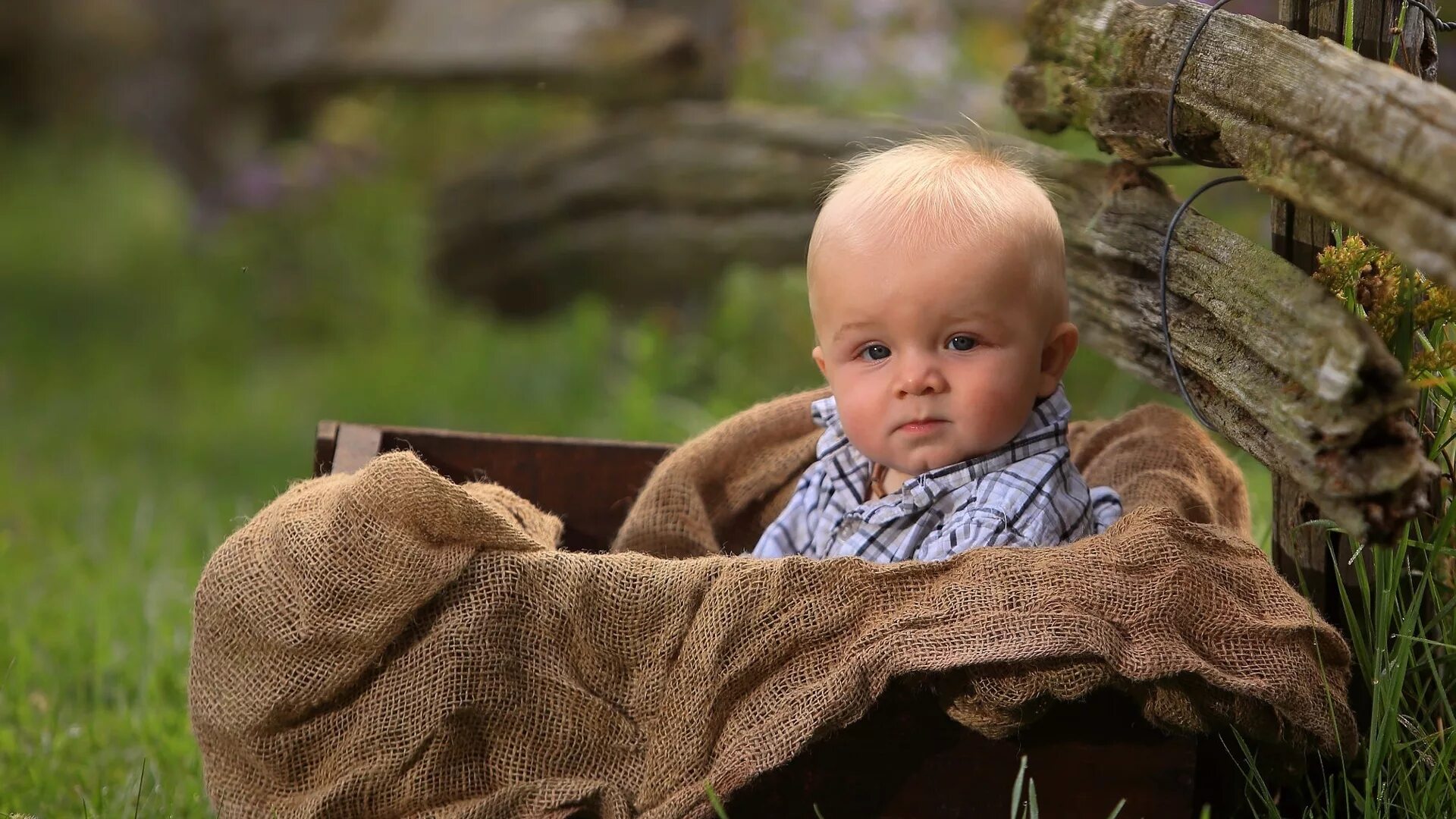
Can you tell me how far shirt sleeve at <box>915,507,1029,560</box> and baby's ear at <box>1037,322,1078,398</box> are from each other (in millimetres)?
250

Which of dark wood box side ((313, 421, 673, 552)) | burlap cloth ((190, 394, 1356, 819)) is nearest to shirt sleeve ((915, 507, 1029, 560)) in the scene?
burlap cloth ((190, 394, 1356, 819))

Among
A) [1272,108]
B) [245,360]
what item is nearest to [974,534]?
[1272,108]

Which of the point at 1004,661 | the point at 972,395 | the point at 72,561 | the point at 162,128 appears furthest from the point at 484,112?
the point at 1004,661

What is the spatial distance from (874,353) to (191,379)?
5.11 m

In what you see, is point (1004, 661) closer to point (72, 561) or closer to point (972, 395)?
point (972, 395)

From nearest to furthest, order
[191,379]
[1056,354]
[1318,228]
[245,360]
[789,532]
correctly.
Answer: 1. [1318,228]
2. [1056,354]
3. [789,532]
4. [191,379]
5. [245,360]

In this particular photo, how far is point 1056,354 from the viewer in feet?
7.41

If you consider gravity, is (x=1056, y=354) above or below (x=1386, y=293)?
below

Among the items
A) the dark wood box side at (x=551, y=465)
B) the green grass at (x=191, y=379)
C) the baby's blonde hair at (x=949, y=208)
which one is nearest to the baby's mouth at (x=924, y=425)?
the baby's blonde hair at (x=949, y=208)

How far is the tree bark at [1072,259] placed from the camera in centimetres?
162

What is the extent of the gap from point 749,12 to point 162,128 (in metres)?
3.51

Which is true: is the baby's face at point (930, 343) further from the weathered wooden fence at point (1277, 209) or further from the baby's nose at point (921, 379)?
the weathered wooden fence at point (1277, 209)

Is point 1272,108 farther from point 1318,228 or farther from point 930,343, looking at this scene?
point 930,343

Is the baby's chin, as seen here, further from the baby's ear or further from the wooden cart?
the wooden cart
